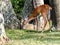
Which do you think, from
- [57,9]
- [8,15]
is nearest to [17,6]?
[8,15]

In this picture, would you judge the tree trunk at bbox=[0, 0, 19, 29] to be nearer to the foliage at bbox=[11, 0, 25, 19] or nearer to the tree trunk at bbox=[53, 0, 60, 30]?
the tree trunk at bbox=[53, 0, 60, 30]

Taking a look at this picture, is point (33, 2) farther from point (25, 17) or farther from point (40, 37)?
point (40, 37)

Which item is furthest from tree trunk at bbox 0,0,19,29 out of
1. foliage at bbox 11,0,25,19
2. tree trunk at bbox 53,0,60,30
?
foliage at bbox 11,0,25,19

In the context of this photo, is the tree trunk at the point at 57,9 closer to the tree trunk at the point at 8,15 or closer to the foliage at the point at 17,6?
the tree trunk at the point at 8,15

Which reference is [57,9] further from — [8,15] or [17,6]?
[17,6]

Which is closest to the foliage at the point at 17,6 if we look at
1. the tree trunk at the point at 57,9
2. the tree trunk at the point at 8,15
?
the tree trunk at the point at 8,15

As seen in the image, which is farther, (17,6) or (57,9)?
(17,6)

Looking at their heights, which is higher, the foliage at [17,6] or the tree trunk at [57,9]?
the tree trunk at [57,9]

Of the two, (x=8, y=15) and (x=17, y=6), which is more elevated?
(x=8, y=15)

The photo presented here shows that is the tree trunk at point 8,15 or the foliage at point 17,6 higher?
the tree trunk at point 8,15

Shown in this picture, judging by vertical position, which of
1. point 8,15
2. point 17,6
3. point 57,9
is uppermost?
point 57,9

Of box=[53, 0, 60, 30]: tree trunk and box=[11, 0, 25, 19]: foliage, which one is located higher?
box=[53, 0, 60, 30]: tree trunk

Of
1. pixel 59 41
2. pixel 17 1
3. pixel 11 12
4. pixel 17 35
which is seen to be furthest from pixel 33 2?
pixel 17 1

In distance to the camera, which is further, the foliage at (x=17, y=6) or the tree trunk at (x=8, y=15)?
the foliage at (x=17, y=6)
